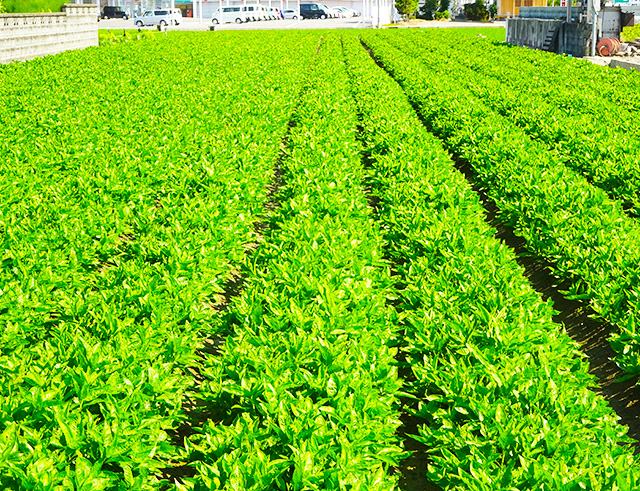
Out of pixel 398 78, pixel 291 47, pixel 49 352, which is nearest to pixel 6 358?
pixel 49 352

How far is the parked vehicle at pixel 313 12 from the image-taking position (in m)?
82.1

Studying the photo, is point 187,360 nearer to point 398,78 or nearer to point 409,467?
point 409,467

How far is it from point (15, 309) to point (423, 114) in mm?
10546

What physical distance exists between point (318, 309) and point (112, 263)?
303 centimetres

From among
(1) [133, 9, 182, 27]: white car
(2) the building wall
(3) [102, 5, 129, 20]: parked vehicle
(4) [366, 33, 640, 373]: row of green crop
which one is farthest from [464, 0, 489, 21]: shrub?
(4) [366, 33, 640, 373]: row of green crop

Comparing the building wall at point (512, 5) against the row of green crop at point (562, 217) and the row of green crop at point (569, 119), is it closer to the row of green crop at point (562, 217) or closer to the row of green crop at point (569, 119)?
the row of green crop at point (569, 119)

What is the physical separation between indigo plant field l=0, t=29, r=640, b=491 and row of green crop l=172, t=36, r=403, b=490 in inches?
0.7

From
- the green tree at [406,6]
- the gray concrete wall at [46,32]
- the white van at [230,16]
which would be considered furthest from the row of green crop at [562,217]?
the green tree at [406,6]

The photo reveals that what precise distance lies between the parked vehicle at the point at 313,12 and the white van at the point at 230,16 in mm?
11157

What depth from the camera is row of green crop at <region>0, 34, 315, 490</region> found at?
4059 mm

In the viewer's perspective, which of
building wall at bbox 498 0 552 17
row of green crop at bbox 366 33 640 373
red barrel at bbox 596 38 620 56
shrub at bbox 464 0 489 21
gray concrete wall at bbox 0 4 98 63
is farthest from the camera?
shrub at bbox 464 0 489 21

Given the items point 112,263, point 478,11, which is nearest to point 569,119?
point 112,263

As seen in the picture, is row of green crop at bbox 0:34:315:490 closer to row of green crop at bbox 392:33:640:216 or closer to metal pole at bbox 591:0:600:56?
row of green crop at bbox 392:33:640:216

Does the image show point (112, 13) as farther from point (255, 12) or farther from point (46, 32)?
point (46, 32)
